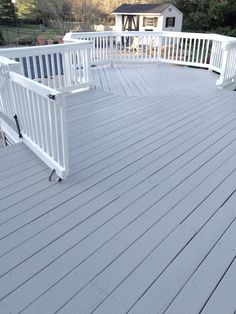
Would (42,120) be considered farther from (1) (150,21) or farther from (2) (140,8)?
(2) (140,8)

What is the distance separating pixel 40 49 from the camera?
4367 millimetres

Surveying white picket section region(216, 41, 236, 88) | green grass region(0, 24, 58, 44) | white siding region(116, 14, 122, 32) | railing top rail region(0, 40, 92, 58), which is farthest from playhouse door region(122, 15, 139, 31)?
railing top rail region(0, 40, 92, 58)

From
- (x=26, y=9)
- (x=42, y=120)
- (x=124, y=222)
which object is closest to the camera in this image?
(x=124, y=222)

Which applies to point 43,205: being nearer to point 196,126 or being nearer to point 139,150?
point 139,150

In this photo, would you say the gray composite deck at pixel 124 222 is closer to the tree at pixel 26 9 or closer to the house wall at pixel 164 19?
the house wall at pixel 164 19

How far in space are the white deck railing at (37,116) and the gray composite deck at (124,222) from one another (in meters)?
0.17

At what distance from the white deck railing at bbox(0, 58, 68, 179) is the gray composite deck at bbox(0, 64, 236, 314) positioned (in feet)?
0.55

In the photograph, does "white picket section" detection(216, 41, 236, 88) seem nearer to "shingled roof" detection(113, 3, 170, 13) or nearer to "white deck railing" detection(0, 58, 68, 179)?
"white deck railing" detection(0, 58, 68, 179)

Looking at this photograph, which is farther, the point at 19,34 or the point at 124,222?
the point at 19,34

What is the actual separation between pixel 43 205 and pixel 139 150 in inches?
52.8

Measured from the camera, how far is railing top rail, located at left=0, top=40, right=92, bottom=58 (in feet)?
13.1

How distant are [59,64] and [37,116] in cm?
227

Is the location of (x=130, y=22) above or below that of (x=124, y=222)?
above

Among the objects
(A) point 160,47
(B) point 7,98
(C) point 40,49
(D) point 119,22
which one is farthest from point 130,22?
(B) point 7,98
